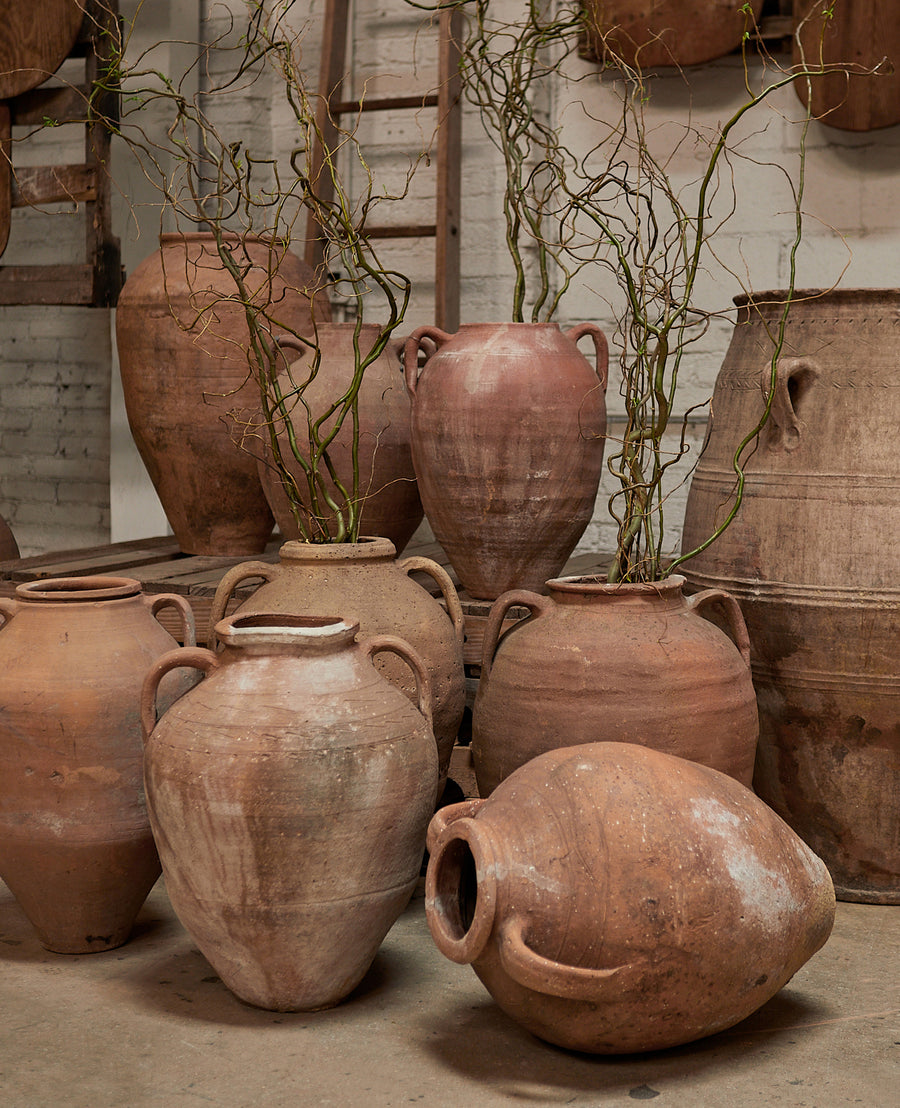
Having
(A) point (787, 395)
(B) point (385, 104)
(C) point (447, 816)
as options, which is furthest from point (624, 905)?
(B) point (385, 104)

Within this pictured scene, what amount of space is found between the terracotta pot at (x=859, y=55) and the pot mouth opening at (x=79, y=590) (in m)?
2.26

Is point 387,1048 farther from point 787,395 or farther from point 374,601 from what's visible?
point 787,395

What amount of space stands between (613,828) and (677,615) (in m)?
0.58

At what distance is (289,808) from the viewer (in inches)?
77.3

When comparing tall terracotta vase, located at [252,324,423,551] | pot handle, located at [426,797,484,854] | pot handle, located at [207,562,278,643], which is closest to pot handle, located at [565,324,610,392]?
tall terracotta vase, located at [252,324,423,551]

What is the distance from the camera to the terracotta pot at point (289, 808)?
6.46 feet

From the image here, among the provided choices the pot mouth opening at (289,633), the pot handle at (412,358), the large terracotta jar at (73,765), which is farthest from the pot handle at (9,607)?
the pot handle at (412,358)

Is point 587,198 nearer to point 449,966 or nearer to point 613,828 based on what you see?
point 613,828

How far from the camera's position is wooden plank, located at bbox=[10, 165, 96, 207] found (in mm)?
3893

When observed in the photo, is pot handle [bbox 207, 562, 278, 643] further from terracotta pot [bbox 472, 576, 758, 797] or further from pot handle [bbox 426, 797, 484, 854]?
pot handle [bbox 426, 797, 484, 854]

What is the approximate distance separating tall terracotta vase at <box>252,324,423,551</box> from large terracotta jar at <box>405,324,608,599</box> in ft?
0.53

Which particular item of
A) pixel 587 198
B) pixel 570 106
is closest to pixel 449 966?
pixel 587 198

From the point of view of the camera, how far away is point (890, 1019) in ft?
6.75

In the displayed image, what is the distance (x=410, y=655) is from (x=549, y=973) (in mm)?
614
